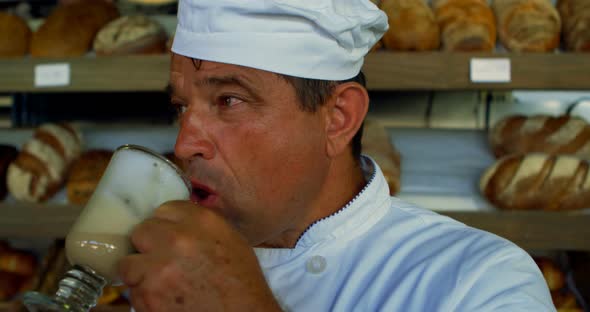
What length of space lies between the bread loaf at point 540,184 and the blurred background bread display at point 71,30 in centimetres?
145

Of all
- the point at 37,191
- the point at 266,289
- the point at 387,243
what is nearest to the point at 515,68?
the point at 387,243

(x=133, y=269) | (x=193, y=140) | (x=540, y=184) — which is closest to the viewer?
(x=133, y=269)

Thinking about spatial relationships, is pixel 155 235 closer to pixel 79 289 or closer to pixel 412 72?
pixel 79 289

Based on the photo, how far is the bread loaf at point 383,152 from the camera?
1.83m

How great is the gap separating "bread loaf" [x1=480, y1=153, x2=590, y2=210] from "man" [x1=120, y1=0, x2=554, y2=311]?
0.96 meters

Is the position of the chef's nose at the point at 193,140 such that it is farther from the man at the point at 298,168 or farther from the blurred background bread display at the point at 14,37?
the blurred background bread display at the point at 14,37

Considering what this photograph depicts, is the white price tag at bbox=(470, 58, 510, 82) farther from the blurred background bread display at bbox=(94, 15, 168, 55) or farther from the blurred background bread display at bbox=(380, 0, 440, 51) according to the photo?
the blurred background bread display at bbox=(94, 15, 168, 55)

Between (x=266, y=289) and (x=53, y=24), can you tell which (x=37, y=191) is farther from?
(x=266, y=289)

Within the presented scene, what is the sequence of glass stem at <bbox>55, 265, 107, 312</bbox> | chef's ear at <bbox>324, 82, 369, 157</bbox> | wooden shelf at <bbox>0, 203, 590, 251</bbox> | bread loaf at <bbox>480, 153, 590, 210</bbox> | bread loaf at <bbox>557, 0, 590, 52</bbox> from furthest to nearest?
bread loaf at <bbox>557, 0, 590, 52</bbox>, bread loaf at <bbox>480, 153, 590, 210</bbox>, wooden shelf at <bbox>0, 203, 590, 251</bbox>, chef's ear at <bbox>324, 82, 369, 157</bbox>, glass stem at <bbox>55, 265, 107, 312</bbox>

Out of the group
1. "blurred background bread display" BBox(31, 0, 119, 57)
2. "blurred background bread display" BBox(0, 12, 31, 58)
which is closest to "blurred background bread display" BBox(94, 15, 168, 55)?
"blurred background bread display" BBox(31, 0, 119, 57)

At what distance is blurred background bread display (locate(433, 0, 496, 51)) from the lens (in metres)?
1.88

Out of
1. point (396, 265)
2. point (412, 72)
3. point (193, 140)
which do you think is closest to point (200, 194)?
point (193, 140)

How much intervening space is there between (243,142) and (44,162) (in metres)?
1.47

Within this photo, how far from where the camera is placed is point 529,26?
1.88 metres
